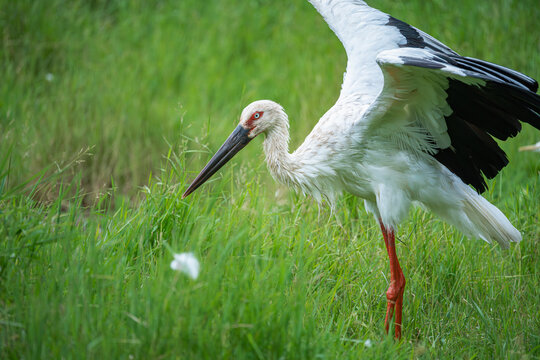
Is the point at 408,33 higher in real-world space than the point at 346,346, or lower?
higher

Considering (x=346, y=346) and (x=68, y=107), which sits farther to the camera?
(x=68, y=107)

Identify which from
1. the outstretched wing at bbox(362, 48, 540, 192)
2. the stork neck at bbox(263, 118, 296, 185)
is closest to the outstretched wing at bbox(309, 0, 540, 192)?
the outstretched wing at bbox(362, 48, 540, 192)

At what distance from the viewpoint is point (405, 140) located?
3.52 metres

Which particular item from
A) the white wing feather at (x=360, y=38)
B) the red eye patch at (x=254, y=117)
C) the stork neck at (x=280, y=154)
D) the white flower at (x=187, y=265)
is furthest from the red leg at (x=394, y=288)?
the white flower at (x=187, y=265)

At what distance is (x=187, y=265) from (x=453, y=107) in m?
1.78

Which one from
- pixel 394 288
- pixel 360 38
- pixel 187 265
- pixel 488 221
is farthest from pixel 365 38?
pixel 187 265

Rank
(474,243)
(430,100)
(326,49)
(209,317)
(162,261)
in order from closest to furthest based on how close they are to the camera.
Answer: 1. (209,317)
2. (162,261)
3. (430,100)
4. (474,243)
5. (326,49)

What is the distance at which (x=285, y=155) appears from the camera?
3785 millimetres

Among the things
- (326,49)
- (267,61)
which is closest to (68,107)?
(267,61)

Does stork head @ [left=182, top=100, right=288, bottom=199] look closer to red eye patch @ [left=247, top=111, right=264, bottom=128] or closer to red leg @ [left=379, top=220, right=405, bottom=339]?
red eye patch @ [left=247, top=111, right=264, bottom=128]

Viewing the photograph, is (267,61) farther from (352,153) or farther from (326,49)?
(352,153)

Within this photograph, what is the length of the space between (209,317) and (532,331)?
1954 millimetres

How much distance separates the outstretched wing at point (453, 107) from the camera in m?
2.90

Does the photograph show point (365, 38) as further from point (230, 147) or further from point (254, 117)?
point (230, 147)
